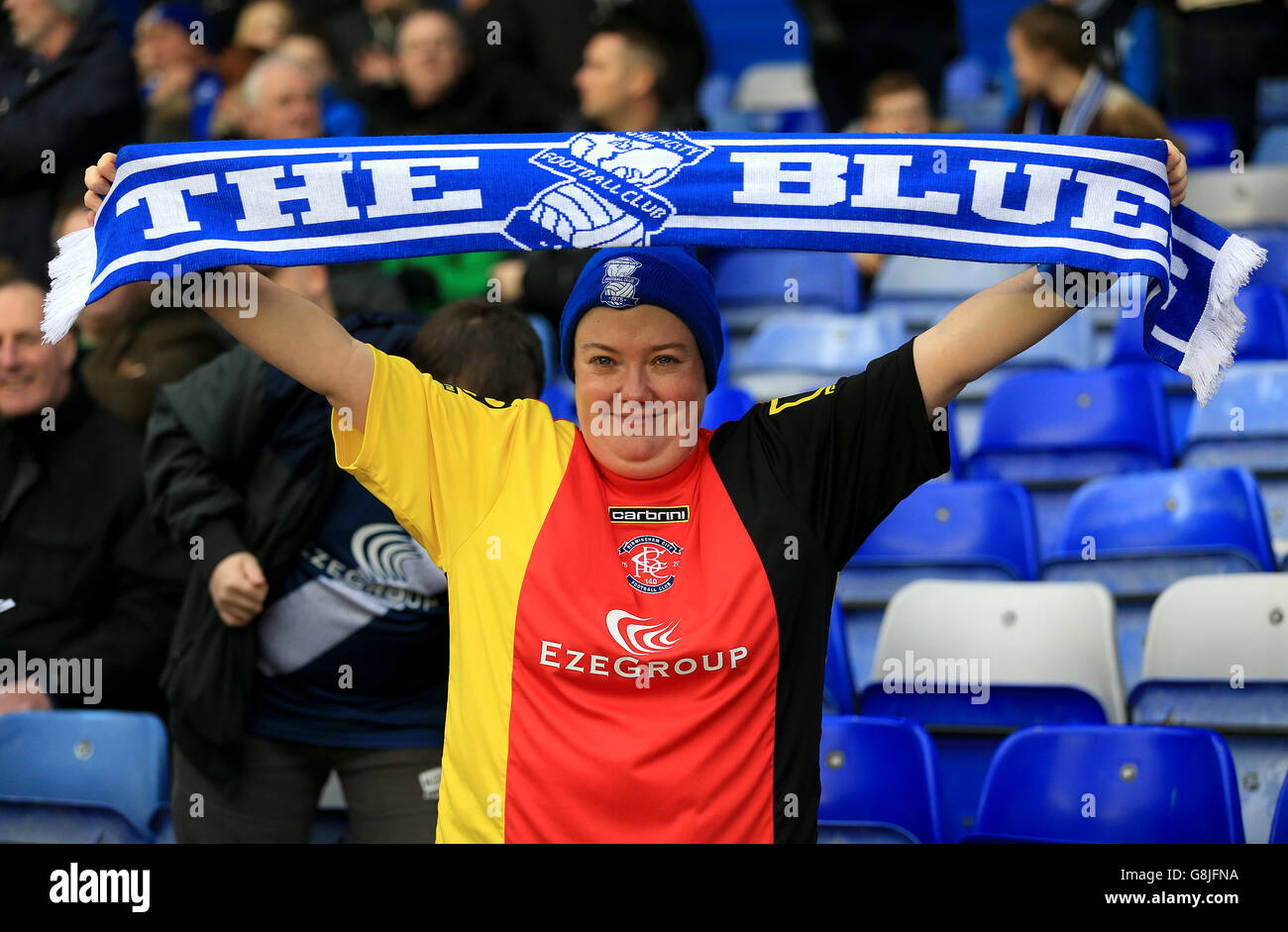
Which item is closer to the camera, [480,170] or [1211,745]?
[480,170]

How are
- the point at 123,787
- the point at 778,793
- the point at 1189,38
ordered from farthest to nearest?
the point at 1189,38 → the point at 123,787 → the point at 778,793

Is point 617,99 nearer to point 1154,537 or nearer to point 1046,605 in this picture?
point 1154,537

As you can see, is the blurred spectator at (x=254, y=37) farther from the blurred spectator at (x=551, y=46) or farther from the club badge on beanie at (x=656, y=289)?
the club badge on beanie at (x=656, y=289)

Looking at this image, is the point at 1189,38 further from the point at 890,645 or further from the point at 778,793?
the point at 778,793

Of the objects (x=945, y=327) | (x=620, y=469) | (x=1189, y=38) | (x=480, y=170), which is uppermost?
(x=1189, y=38)

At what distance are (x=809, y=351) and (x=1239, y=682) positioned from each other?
246cm

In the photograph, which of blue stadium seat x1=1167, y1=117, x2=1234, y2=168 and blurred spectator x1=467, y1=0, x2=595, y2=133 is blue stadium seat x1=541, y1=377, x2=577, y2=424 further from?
blue stadium seat x1=1167, y1=117, x2=1234, y2=168

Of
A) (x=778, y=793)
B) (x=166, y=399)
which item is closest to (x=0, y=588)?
(x=166, y=399)

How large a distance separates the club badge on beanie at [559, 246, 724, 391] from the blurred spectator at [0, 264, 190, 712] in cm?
193

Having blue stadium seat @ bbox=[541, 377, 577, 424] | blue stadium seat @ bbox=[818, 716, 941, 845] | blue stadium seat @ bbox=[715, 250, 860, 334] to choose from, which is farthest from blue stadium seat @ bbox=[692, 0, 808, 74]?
blue stadium seat @ bbox=[818, 716, 941, 845]

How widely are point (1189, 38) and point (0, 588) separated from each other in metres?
5.83

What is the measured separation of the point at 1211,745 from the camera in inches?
113

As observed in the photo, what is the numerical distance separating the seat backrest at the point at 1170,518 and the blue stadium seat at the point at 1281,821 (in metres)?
1.12

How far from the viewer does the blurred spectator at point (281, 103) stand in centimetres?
531
